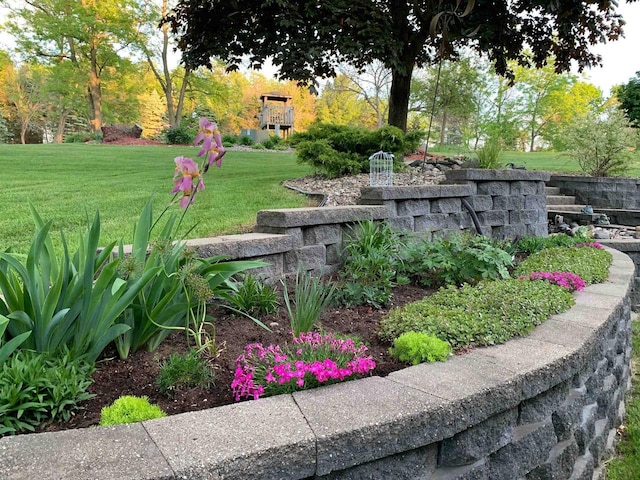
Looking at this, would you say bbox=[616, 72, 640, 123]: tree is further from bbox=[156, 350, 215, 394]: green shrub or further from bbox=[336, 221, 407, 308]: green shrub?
bbox=[156, 350, 215, 394]: green shrub

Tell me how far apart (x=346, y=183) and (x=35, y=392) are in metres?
4.06

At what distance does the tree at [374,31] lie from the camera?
5469 millimetres

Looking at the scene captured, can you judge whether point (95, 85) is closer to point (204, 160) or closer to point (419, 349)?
point (204, 160)

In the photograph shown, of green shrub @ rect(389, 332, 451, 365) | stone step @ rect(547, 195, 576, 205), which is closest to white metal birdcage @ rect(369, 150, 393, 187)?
green shrub @ rect(389, 332, 451, 365)

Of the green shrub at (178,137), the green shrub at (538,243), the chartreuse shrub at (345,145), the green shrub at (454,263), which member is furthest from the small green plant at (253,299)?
the green shrub at (178,137)

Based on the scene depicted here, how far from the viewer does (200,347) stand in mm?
1816

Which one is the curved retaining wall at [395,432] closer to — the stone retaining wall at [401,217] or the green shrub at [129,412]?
the green shrub at [129,412]

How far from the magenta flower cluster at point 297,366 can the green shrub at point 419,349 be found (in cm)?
19

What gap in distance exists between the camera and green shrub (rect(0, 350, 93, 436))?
1.33m

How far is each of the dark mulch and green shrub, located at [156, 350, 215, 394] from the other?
0.03 m

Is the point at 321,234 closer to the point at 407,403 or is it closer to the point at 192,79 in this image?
the point at 407,403

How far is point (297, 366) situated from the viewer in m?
1.55

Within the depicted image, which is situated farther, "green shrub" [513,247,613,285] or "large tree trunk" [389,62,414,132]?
"large tree trunk" [389,62,414,132]

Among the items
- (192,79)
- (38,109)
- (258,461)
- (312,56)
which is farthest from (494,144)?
(38,109)
